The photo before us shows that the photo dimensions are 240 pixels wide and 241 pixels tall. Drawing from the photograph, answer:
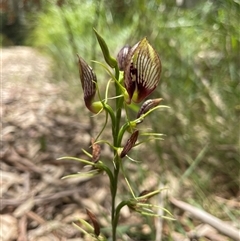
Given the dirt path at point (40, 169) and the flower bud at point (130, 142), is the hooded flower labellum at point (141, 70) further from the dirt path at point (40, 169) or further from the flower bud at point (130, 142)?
the dirt path at point (40, 169)

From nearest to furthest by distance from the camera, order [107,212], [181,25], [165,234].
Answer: [165,234] < [107,212] < [181,25]

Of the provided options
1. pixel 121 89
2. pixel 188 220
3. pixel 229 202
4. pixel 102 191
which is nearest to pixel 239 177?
pixel 229 202

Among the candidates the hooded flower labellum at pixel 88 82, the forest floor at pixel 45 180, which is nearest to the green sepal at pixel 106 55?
the hooded flower labellum at pixel 88 82

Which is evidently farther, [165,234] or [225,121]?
[225,121]

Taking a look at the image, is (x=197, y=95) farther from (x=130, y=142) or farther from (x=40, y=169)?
(x=130, y=142)

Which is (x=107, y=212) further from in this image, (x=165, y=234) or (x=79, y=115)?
(x=79, y=115)
